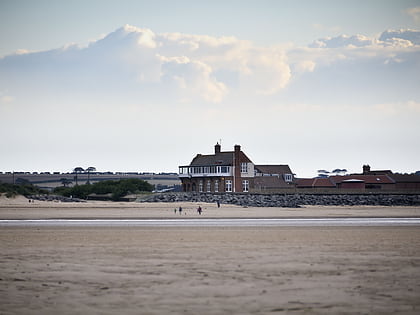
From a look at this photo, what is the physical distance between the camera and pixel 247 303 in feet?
59.5

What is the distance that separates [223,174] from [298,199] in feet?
44.5

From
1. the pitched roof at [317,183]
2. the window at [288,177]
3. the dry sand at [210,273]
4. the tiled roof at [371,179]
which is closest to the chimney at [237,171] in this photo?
the pitched roof at [317,183]

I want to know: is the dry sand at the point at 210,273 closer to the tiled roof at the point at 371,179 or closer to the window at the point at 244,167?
the window at the point at 244,167

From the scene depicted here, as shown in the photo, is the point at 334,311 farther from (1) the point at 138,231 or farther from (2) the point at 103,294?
(1) the point at 138,231

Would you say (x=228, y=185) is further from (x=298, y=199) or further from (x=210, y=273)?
(x=210, y=273)

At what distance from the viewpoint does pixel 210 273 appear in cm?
2233

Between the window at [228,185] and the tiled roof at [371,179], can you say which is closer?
the window at [228,185]

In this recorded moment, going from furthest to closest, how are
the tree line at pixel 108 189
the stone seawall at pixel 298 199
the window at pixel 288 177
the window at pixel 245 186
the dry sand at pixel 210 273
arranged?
the window at pixel 288 177
the tree line at pixel 108 189
the window at pixel 245 186
the stone seawall at pixel 298 199
the dry sand at pixel 210 273

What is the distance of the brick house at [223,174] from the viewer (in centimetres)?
9681

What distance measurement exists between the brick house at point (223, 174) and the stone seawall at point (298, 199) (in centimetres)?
631

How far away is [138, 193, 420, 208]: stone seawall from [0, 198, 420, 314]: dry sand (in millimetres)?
53264

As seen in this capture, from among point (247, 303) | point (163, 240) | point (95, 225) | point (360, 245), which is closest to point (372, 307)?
point (247, 303)

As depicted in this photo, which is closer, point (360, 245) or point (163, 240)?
point (360, 245)

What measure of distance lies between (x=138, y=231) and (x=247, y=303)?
66.1 ft
